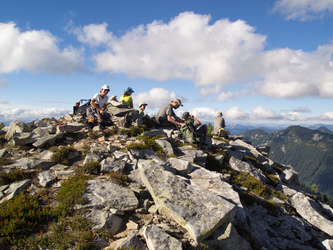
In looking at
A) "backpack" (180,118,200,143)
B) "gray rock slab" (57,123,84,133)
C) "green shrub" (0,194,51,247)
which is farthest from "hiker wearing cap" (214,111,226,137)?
"green shrub" (0,194,51,247)

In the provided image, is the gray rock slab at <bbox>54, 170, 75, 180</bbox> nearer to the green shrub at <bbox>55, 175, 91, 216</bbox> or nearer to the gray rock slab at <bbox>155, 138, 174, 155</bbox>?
the green shrub at <bbox>55, 175, 91, 216</bbox>

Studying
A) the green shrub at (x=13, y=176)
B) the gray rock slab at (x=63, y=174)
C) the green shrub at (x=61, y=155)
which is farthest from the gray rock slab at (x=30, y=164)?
the gray rock slab at (x=63, y=174)

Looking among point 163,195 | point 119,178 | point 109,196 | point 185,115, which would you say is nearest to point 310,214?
point 163,195

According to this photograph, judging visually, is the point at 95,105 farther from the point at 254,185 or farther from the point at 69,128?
the point at 254,185

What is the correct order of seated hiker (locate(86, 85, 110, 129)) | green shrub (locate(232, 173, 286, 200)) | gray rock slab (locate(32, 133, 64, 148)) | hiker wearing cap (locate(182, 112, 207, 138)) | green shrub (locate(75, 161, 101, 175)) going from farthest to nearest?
1. hiker wearing cap (locate(182, 112, 207, 138))
2. seated hiker (locate(86, 85, 110, 129))
3. green shrub (locate(232, 173, 286, 200))
4. gray rock slab (locate(32, 133, 64, 148))
5. green shrub (locate(75, 161, 101, 175))

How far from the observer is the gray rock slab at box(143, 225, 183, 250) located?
15.1ft

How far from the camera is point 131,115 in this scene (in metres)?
13.9

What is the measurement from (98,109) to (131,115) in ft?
7.66

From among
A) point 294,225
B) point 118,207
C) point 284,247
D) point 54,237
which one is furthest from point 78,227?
point 294,225

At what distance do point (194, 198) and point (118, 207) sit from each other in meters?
2.50

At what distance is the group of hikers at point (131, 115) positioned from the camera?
13.3m

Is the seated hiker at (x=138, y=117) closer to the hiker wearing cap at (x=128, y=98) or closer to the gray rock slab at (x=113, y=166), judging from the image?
the hiker wearing cap at (x=128, y=98)

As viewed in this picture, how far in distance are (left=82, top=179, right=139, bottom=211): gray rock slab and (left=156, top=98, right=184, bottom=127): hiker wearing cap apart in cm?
848

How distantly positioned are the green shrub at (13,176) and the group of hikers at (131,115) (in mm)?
5382
